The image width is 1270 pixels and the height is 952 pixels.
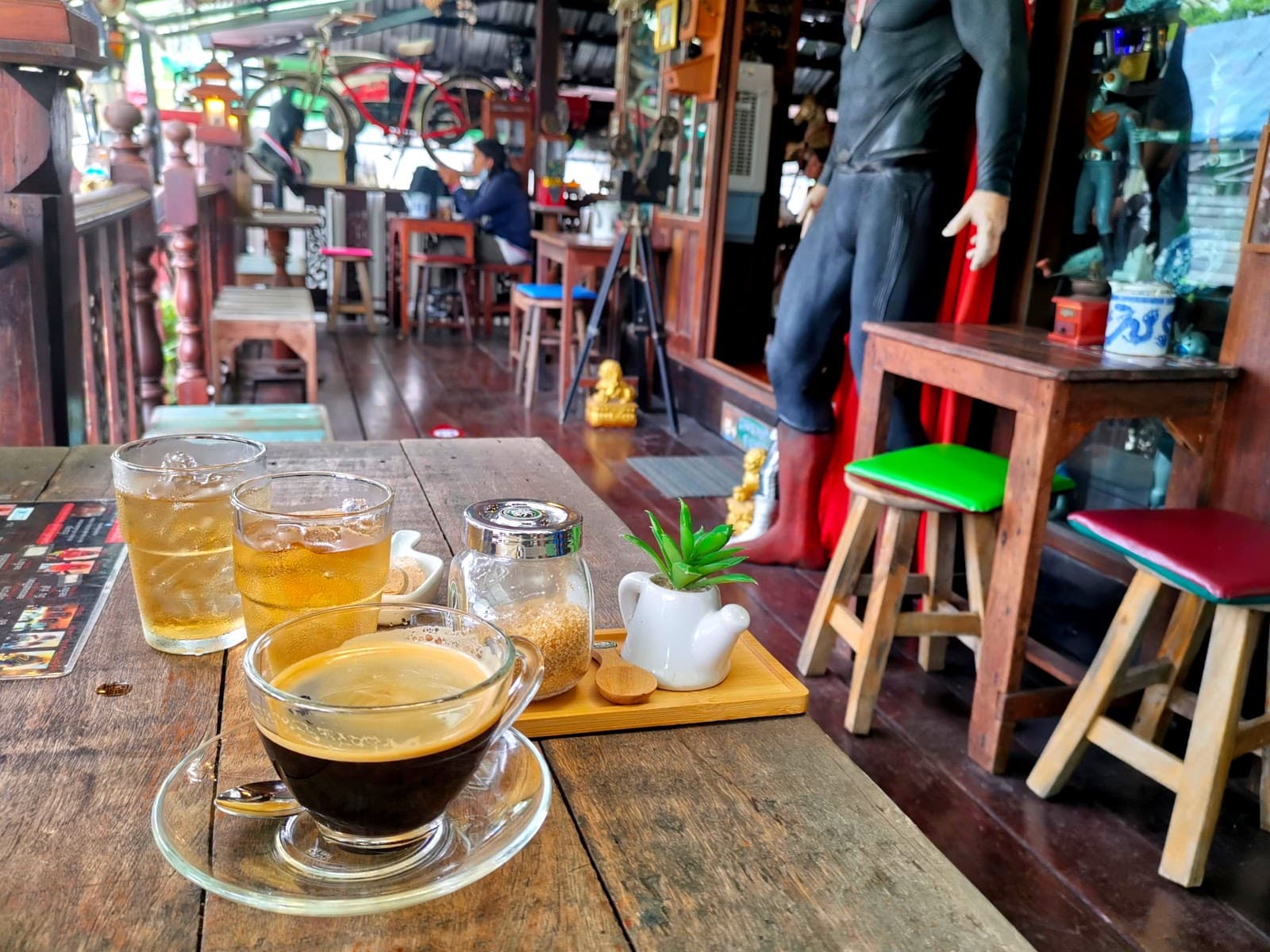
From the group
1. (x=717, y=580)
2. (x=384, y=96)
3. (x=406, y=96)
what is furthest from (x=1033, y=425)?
(x=384, y=96)

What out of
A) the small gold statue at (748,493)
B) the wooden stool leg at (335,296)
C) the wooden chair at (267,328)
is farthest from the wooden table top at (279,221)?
the small gold statue at (748,493)

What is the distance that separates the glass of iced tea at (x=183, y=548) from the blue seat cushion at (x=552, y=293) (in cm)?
435

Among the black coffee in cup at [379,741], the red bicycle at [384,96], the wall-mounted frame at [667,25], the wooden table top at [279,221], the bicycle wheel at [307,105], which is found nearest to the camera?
the black coffee in cup at [379,741]

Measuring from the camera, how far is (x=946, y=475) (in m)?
2.02

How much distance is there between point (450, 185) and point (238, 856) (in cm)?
908

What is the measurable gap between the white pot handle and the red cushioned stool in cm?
108

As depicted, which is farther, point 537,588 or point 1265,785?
point 1265,785

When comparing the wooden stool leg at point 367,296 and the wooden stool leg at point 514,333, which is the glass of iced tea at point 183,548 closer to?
the wooden stool leg at point 514,333

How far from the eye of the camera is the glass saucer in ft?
1.71

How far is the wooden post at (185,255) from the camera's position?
3471 mm

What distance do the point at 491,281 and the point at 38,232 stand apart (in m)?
5.84

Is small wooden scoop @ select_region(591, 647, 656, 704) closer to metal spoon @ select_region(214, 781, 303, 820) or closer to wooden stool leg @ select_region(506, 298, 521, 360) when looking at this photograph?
metal spoon @ select_region(214, 781, 303, 820)

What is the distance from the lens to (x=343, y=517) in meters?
0.69

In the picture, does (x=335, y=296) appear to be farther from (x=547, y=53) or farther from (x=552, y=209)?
(x=547, y=53)
